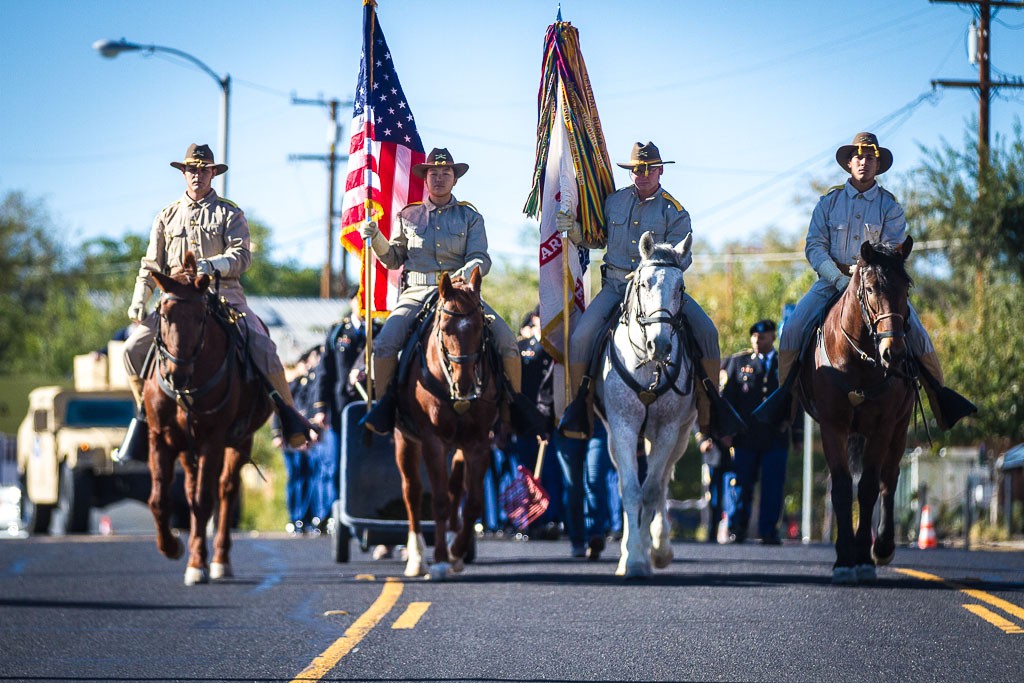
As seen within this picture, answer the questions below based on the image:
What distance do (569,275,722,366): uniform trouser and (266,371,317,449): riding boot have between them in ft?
7.49

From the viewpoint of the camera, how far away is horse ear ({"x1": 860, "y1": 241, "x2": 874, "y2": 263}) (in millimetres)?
11969

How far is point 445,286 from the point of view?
12984 millimetres

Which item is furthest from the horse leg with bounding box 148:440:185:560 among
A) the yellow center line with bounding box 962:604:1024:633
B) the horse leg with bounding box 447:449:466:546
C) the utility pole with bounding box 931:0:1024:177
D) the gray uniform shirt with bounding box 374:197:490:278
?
the utility pole with bounding box 931:0:1024:177

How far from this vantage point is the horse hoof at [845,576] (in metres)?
A: 12.4

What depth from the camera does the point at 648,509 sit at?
511 inches

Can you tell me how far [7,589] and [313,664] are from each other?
225 inches

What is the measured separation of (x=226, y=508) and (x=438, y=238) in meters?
2.90

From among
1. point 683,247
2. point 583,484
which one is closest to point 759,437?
point 583,484

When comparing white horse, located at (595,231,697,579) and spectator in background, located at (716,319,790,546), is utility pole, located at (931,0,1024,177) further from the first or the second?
white horse, located at (595,231,697,579)

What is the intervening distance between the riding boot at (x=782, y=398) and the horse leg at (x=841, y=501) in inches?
17.8

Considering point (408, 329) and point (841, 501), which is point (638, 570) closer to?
point (841, 501)

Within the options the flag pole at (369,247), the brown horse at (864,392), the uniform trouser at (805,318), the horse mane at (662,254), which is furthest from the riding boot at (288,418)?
the brown horse at (864,392)

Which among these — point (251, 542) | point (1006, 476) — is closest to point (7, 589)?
point (251, 542)

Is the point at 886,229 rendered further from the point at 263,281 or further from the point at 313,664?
the point at 263,281
